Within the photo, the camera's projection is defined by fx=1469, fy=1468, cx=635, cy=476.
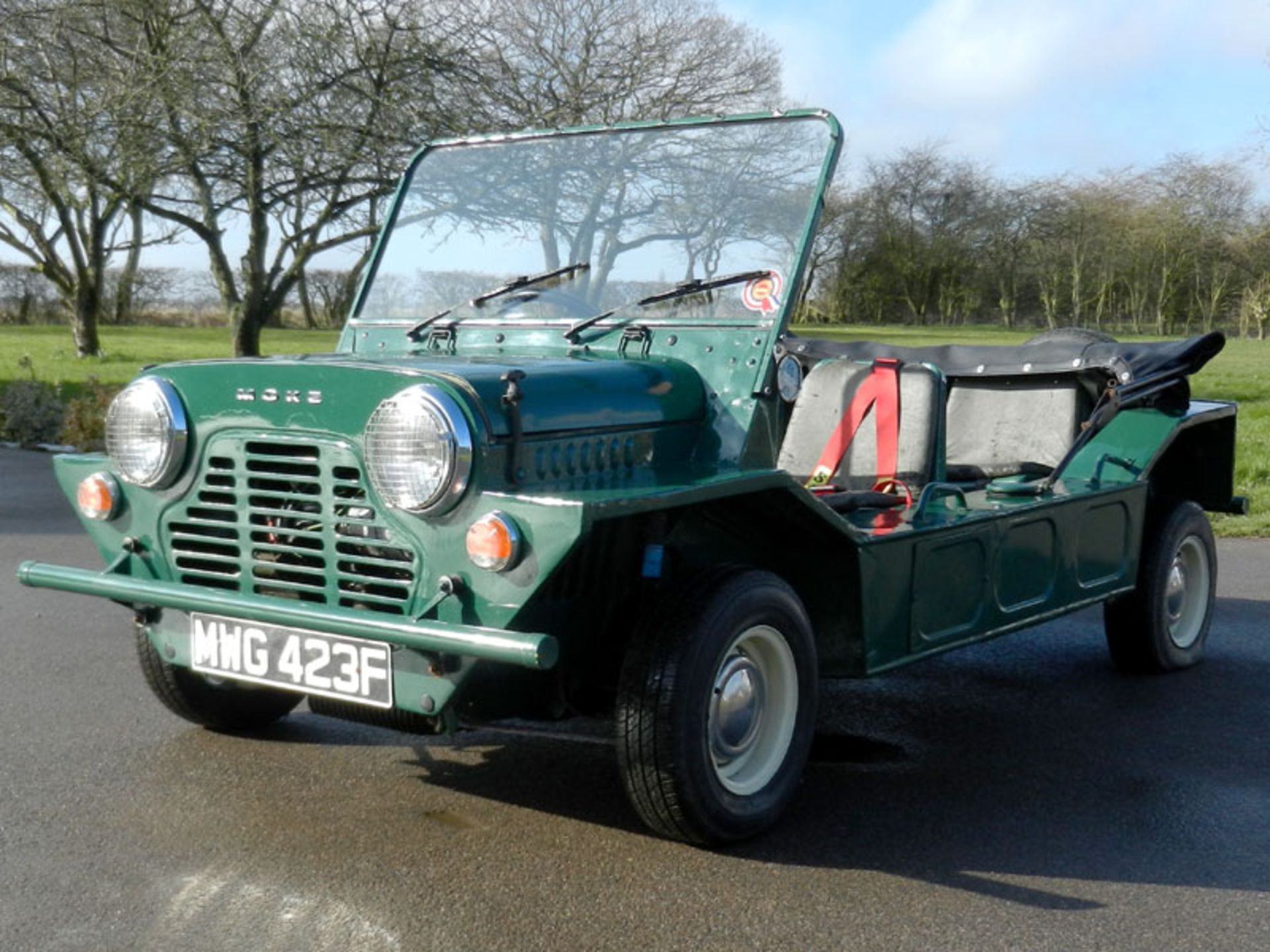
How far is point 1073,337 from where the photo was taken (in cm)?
647

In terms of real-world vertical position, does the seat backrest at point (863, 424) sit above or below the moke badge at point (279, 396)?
below

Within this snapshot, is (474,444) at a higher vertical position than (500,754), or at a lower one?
higher

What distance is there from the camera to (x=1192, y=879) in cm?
384

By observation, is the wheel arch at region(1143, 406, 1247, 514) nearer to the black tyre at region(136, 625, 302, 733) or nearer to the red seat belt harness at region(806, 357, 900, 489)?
the red seat belt harness at region(806, 357, 900, 489)

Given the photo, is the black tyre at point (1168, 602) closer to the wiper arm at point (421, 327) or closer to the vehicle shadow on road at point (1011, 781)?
the vehicle shadow on road at point (1011, 781)

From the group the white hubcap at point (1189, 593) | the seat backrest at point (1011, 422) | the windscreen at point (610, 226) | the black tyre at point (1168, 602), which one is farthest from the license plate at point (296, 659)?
the white hubcap at point (1189, 593)

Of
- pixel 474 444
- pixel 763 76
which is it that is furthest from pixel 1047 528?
pixel 763 76

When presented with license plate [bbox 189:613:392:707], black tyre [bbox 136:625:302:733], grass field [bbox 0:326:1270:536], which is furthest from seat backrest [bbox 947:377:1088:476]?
license plate [bbox 189:613:392:707]

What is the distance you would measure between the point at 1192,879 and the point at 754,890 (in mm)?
1167

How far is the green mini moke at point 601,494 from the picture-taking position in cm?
374

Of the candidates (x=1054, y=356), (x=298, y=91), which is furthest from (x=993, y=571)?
(x=298, y=91)

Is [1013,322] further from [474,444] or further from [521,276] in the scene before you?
[474,444]

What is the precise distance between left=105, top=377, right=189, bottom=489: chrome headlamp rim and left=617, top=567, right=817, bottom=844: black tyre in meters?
1.38

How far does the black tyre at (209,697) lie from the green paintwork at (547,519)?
→ 0.35 metres
